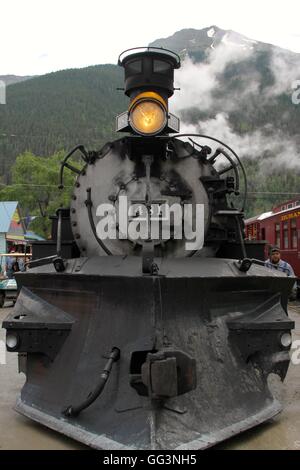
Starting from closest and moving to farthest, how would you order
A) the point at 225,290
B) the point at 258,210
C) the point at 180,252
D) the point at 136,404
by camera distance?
the point at 136,404, the point at 225,290, the point at 180,252, the point at 258,210

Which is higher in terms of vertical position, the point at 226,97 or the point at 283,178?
the point at 226,97

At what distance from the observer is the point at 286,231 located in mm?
14547

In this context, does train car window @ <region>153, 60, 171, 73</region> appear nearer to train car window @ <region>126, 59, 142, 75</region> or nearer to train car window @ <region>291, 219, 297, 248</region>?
train car window @ <region>126, 59, 142, 75</region>

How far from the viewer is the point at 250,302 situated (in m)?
3.85

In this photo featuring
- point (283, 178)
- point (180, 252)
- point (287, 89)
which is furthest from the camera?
point (287, 89)

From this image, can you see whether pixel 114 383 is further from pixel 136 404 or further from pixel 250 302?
pixel 250 302

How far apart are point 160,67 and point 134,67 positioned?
240 millimetres

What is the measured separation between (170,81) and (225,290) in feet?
6.87

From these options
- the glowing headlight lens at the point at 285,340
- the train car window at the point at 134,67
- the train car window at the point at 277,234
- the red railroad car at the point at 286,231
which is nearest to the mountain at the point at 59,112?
the red railroad car at the point at 286,231

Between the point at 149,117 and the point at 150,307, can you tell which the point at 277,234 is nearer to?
the point at 149,117

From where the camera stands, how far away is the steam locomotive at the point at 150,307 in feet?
10.1

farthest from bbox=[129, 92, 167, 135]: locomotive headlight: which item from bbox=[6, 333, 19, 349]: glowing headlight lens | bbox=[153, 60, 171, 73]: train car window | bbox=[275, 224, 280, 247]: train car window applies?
bbox=[275, 224, 280, 247]: train car window

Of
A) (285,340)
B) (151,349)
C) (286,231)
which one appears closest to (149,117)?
(151,349)
